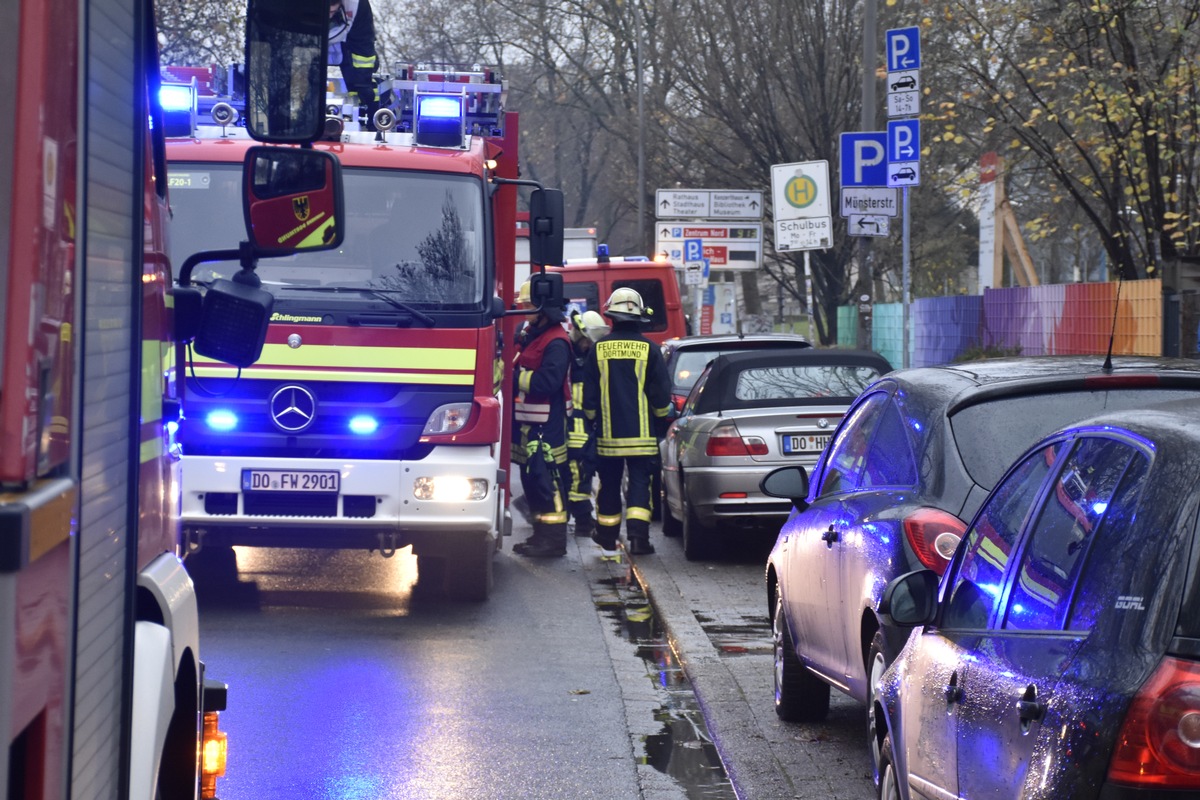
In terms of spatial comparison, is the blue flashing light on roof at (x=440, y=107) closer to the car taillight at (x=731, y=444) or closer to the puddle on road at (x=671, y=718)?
the puddle on road at (x=671, y=718)

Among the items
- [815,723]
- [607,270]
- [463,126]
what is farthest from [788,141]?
[815,723]

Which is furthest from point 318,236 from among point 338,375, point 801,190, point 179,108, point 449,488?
point 801,190

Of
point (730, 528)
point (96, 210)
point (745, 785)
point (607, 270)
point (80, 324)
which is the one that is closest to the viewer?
point (80, 324)

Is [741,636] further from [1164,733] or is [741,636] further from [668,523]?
[1164,733]

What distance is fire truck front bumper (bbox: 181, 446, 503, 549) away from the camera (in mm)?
9445

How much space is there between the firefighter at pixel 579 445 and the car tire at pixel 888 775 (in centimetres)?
816

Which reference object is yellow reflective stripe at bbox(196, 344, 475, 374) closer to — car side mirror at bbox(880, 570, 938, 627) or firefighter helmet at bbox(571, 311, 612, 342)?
firefighter helmet at bbox(571, 311, 612, 342)

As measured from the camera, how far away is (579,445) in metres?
13.0

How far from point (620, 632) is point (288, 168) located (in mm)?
5894

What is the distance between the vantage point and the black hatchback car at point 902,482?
5.71 meters

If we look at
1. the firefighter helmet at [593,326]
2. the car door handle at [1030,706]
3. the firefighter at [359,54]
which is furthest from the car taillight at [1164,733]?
the firefighter helmet at [593,326]

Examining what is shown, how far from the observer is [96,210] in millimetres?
2859

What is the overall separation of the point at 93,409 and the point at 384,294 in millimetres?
6916

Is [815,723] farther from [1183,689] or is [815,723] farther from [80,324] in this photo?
[80,324]
